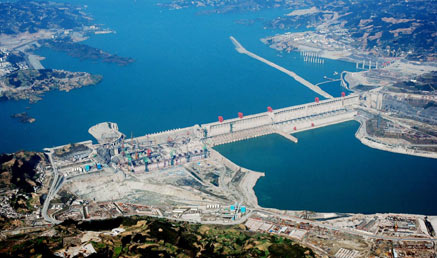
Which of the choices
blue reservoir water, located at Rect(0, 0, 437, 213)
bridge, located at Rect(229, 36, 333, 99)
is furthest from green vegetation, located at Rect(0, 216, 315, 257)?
bridge, located at Rect(229, 36, 333, 99)

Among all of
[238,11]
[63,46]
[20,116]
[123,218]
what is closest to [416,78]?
[123,218]

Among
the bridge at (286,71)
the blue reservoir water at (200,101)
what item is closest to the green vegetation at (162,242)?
the blue reservoir water at (200,101)

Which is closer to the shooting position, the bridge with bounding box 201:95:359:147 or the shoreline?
the shoreline

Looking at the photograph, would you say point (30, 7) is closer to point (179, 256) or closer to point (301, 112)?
point (301, 112)

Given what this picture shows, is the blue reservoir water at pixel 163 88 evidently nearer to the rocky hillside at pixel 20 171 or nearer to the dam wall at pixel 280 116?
the dam wall at pixel 280 116

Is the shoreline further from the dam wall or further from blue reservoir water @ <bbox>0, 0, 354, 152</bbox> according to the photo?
blue reservoir water @ <bbox>0, 0, 354, 152</bbox>

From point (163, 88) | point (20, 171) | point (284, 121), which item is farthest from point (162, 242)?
point (163, 88)

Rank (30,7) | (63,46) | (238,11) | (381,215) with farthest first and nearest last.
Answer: (238,11) → (30,7) → (63,46) → (381,215)

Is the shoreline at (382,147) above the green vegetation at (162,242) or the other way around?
the other way around

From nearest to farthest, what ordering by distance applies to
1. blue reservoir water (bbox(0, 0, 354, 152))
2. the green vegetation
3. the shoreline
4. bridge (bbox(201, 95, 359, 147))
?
the green vegetation
the shoreline
bridge (bbox(201, 95, 359, 147))
blue reservoir water (bbox(0, 0, 354, 152))
